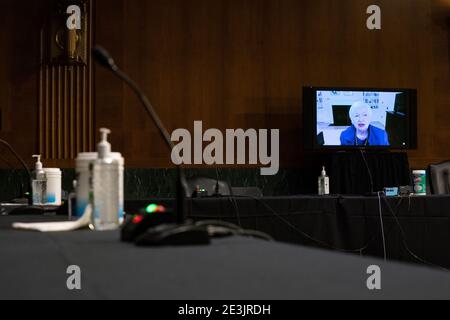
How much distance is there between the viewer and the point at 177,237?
1079 mm

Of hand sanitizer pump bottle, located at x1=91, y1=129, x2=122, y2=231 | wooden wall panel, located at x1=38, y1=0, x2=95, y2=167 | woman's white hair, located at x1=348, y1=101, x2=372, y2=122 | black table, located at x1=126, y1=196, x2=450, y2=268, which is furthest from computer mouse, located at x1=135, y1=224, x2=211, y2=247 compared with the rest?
wooden wall panel, located at x1=38, y1=0, x2=95, y2=167

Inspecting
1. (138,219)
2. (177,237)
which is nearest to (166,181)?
(138,219)

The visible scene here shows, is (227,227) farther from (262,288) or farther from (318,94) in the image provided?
(318,94)

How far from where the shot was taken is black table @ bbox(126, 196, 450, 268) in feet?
12.5

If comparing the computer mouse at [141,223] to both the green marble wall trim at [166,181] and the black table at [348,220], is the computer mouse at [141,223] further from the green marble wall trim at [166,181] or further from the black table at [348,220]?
the green marble wall trim at [166,181]

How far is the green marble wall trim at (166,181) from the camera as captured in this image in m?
5.73

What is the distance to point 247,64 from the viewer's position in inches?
242

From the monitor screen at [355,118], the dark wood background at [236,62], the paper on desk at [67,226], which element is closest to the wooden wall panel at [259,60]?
the dark wood background at [236,62]

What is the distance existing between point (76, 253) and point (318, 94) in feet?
16.0

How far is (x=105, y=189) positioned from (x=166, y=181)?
450cm

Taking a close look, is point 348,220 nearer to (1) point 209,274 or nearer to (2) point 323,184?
(2) point 323,184

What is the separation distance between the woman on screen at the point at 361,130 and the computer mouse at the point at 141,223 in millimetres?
4622

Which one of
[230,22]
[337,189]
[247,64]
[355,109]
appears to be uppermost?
[230,22]
